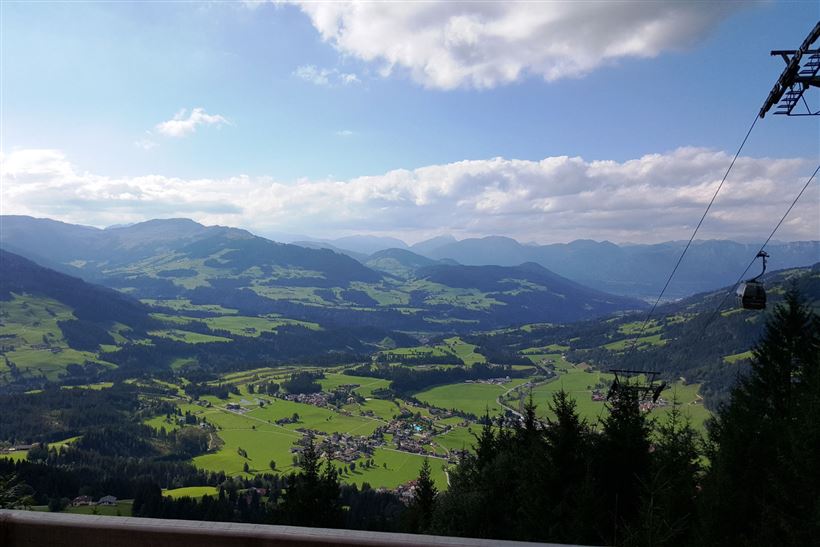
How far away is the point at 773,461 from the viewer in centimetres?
1648

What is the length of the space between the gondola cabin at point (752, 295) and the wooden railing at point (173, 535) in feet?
48.5

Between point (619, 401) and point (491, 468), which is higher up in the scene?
point (619, 401)

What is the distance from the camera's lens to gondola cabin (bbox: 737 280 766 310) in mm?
14367

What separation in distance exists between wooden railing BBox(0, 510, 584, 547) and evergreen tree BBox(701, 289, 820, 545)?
1371cm

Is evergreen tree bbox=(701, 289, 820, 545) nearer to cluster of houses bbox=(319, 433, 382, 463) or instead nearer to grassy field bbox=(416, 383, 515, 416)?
cluster of houses bbox=(319, 433, 382, 463)

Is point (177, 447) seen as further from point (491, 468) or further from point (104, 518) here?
point (104, 518)

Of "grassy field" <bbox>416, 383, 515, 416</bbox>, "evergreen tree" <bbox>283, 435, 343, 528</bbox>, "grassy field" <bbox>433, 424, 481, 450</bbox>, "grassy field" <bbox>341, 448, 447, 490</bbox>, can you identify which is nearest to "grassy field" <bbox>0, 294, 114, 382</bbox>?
"grassy field" <bbox>416, 383, 515, 416</bbox>

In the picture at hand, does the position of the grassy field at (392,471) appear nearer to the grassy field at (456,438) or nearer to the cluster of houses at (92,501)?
the grassy field at (456,438)

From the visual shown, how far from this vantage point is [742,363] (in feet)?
370

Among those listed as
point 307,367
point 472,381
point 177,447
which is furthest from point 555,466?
point 307,367

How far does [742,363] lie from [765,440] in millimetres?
115894

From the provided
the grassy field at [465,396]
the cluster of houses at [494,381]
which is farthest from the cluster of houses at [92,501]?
the cluster of houses at [494,381]

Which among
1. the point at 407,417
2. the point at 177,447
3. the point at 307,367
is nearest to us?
the point at 177,447

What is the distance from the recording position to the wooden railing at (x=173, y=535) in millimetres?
2811
